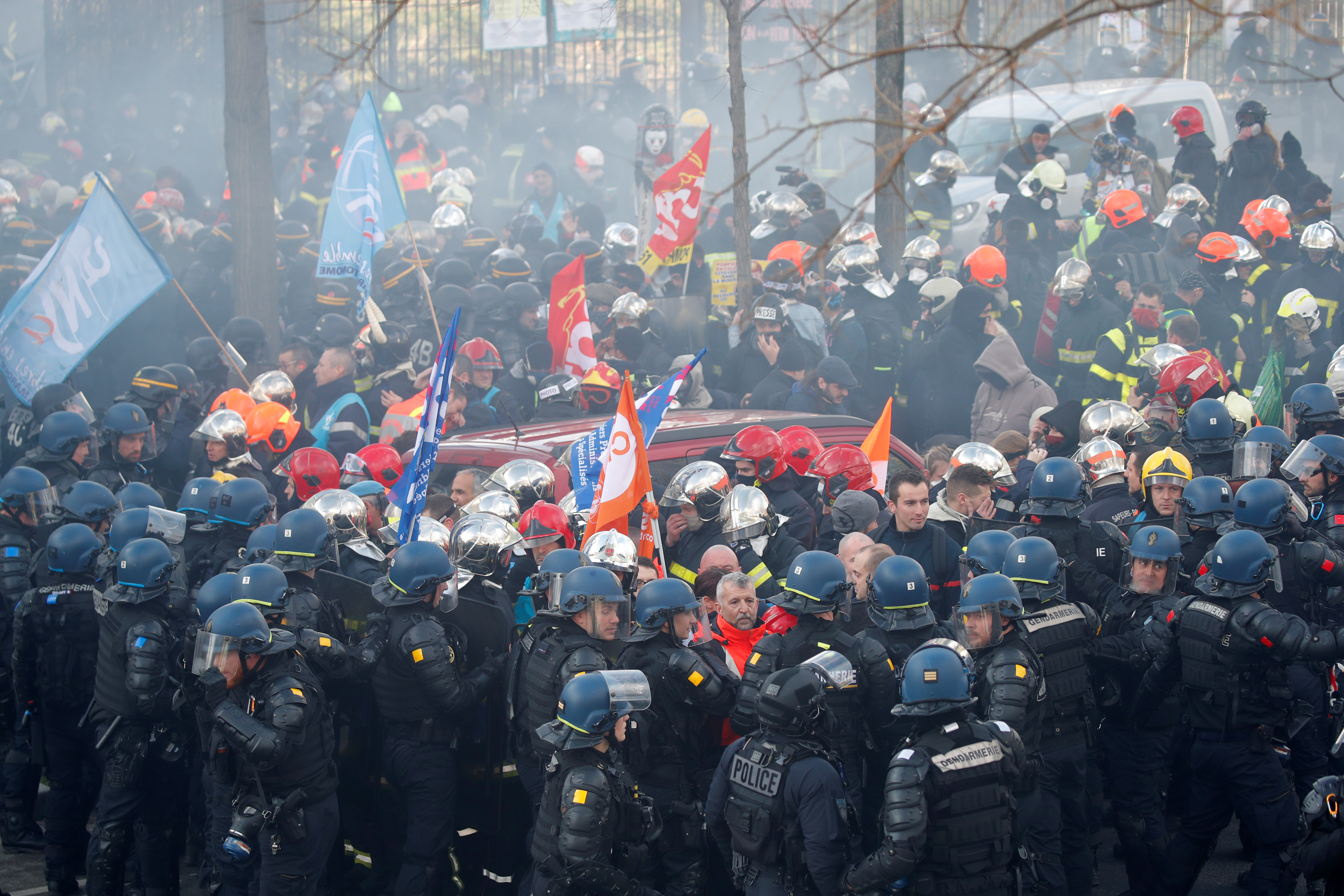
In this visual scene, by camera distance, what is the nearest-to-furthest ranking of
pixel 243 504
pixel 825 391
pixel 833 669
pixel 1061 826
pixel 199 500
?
pixel 833 669
pixel 1061 826
pixel 243 504
pixel 199 500
pixel 825 391

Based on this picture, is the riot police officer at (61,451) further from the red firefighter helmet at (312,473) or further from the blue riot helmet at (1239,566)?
the blue riot helmet at (1239,566)

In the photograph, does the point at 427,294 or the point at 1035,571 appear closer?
the point at 1035,571

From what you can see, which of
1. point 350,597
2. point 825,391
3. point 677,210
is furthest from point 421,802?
point 677,210

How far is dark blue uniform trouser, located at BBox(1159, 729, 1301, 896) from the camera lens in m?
5.83

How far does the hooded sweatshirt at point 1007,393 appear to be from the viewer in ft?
32.5

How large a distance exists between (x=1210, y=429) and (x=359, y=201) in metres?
7.10

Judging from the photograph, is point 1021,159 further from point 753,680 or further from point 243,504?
point 753,680

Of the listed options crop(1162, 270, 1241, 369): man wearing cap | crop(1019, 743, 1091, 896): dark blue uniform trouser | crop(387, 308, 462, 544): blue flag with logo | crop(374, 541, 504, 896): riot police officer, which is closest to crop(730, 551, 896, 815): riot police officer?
crop(1019, 743, 1091, 896): dark blue uniform trouser

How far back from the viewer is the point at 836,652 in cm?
537

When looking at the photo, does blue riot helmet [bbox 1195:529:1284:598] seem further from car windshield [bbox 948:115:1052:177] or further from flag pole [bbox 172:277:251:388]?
car windshield [bbox 948:115:1052:177]

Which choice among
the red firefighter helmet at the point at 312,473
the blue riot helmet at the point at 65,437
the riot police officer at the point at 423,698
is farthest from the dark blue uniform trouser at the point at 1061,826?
the blue riot helmet at the point at 65,437

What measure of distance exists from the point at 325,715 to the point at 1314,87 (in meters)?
24.6

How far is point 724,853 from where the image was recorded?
5.23m

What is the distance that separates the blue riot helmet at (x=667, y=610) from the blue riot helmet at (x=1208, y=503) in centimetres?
299
